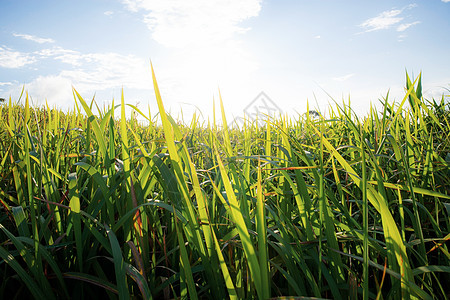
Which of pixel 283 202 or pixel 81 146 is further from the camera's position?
pixel 81 146

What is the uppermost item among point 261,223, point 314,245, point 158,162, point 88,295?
point 158,162

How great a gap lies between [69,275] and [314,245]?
631 mm

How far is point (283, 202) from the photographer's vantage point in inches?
36.5

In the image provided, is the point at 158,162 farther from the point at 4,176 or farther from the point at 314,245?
the point at 4,176

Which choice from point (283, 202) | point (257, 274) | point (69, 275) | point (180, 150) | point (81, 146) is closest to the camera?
point (257, 274)

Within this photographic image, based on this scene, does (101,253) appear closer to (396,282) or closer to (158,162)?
(158,162)

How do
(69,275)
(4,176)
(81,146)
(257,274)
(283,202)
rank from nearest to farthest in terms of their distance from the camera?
(257,274) < (69,275) < (283,202) < (4,176) < (81,146)

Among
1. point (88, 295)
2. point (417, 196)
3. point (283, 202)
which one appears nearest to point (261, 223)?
point (283, 202)

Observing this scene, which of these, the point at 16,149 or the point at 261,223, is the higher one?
the point at 16,149

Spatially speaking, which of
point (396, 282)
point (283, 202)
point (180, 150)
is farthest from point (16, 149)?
point (396, 282)

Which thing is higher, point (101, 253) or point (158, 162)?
point (158, 162)

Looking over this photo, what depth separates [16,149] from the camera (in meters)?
1.16

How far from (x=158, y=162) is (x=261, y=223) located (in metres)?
0.31

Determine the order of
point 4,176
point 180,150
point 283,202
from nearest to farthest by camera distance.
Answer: point 180,150
point 283,202
point 4,176
